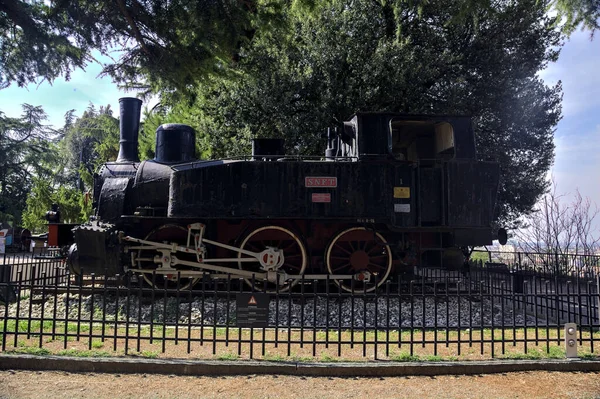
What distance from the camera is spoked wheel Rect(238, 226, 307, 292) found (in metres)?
8.84

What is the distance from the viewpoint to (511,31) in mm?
16328

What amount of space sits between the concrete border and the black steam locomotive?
11.1 feet

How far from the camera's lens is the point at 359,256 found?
900 cm

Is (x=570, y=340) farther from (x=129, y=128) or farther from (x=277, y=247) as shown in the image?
(x=129, y=128)

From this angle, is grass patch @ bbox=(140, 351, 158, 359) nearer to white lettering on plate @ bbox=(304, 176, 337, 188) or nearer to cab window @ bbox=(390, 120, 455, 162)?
white lettering on plate @ bbox=(304, 176, 337, 188)

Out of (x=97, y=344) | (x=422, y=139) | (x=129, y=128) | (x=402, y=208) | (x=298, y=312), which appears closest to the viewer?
(x=97, y=344)

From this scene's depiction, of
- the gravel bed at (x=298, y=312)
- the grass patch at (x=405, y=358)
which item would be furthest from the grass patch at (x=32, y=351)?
the grass patch at (x=405, y=358)

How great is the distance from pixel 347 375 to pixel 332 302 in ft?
12.2

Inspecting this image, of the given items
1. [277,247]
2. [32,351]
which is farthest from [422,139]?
[32,351]

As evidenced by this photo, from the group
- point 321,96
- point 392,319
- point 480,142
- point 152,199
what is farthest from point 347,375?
point 480,142

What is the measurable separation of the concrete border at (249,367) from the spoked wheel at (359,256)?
151 inches

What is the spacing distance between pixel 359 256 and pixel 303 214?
59.7 inches

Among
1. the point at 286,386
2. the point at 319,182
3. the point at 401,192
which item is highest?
the point at 319,182

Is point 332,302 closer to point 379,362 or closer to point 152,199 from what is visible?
point 379,362
